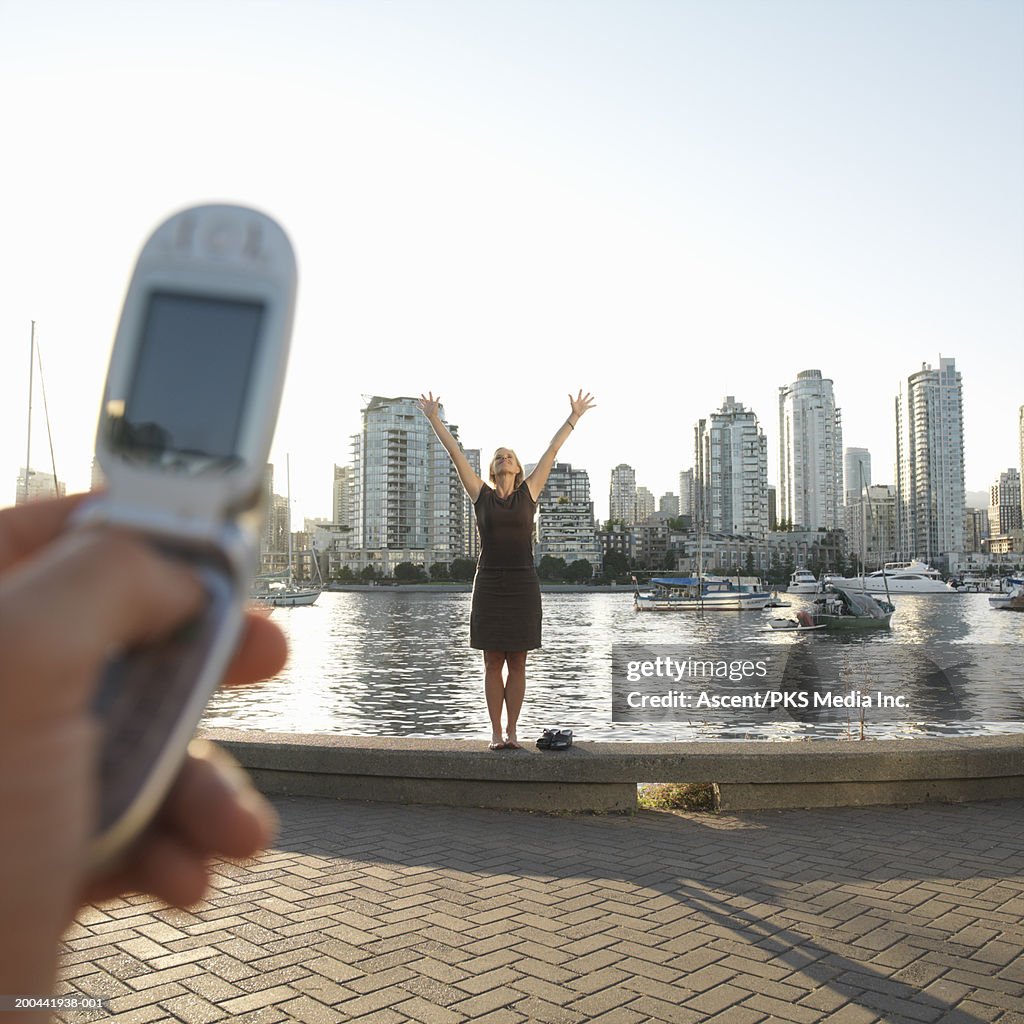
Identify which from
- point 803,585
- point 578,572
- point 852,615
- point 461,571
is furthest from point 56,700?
point 578,572

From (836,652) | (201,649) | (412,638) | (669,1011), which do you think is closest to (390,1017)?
(669,1011)

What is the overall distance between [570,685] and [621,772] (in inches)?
777

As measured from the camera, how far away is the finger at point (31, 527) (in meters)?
1.00

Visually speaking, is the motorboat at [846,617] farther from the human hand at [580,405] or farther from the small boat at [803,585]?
the small boat at [803,585]

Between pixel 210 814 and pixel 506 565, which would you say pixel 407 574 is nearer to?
pixel 506 565

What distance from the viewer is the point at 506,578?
716 cm

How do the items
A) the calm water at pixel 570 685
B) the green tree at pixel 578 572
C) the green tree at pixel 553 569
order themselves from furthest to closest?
the green tree at pixel 553 569, the green tree at pixel 578 572, the calm water at pixel 570 685

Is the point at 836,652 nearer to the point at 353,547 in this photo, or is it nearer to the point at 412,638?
the point at 412,638

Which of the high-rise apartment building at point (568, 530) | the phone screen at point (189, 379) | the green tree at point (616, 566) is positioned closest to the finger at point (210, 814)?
the phone screen at point (189, 379)

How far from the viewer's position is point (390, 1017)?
3.65 metres

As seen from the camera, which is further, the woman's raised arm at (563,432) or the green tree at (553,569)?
the green tree at (553,569)

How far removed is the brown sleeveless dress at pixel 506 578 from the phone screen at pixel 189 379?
614cm

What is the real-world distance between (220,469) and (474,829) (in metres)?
A: 6.16

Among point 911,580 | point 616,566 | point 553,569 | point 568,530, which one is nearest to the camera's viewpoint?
point 911,580
